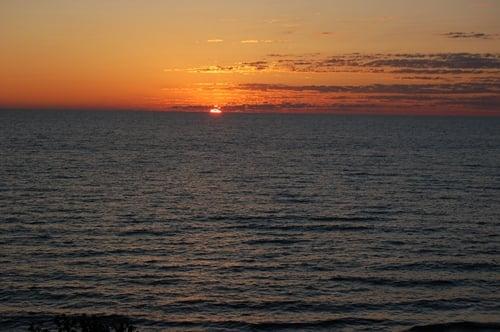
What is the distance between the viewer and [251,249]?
4066cm

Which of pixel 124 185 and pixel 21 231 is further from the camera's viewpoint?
pixel 124 185

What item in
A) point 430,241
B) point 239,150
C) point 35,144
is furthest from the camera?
point 239,150

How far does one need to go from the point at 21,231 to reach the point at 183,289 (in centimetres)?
1817

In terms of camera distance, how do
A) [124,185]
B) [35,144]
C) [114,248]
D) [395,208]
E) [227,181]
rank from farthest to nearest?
1. [35,144]
2. [227,181]
3. [124,185]
4. [395,208]
5. [114,248]

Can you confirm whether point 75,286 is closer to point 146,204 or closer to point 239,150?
point 146,204

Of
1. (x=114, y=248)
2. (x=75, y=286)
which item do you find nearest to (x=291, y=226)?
(x=114, y=248)

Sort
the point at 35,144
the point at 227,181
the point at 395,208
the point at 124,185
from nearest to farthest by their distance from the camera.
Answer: the point at 395,208
the point at 124,185
the point at 227,181
the point at 35,144

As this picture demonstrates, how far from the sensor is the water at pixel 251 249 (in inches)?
1173

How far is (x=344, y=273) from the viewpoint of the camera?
1398 inches

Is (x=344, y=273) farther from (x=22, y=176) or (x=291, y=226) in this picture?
(x=22, y=176)

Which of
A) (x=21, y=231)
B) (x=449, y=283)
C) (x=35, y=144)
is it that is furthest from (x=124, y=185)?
(x=35, y=144)

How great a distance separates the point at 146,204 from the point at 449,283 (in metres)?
32.7

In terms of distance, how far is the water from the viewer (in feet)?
97.8

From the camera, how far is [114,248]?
4016 cm
